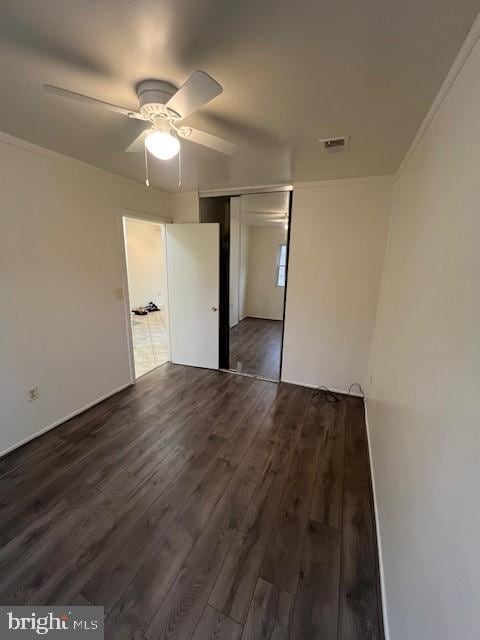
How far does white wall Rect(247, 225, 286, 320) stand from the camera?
6.02 meters

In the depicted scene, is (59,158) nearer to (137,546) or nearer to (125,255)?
(125,255)

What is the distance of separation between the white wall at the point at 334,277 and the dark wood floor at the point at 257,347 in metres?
0.63

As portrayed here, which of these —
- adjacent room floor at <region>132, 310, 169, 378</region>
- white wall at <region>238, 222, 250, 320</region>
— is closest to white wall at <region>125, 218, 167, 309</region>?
adjacent room floor at <region>132, 310, 169, 378</region>

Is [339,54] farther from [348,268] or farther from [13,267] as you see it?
[13,267]

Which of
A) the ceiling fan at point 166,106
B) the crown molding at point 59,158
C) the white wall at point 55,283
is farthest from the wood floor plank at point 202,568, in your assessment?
the crown molding at point 59,158

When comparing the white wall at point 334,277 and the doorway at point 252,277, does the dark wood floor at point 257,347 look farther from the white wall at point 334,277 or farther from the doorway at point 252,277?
the white wall at point 334,277

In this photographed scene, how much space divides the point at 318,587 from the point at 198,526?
0.70m

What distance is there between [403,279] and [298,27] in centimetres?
142

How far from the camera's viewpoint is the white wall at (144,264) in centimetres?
664

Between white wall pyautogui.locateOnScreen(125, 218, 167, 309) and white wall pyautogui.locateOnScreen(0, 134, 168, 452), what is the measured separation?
3890mm

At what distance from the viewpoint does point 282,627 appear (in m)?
1.13

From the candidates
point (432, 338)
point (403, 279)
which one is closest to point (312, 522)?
point (432, 338)

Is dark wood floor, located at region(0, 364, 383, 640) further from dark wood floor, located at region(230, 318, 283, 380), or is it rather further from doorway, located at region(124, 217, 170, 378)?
doorway, located at region(124, 217, 170, 378)

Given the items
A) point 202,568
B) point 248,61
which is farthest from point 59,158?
point 202,568
